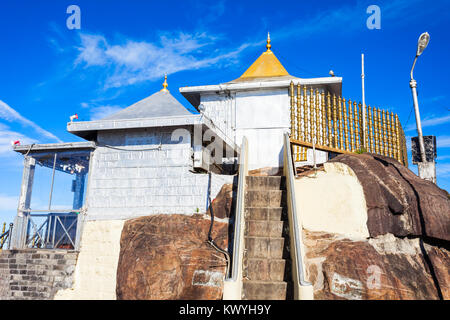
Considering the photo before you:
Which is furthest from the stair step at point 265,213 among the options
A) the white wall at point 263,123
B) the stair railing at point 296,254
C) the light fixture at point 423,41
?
the light fixture at point 423,41

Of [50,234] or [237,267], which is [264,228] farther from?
[50,234]

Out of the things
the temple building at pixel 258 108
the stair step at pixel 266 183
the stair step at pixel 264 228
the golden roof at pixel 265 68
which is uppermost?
the golden roof at pixel 265 68

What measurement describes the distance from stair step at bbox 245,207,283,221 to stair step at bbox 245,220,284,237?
0.25 metres

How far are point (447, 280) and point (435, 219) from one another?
1803 millimetres

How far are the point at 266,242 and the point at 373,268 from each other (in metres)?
2.77

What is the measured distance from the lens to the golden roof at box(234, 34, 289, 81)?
1812cm

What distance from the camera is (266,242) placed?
8.70 m

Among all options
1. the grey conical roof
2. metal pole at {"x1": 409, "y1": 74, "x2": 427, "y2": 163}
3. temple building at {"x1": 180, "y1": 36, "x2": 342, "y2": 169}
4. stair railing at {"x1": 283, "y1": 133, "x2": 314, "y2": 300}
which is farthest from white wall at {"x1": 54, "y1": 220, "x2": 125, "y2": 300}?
metal pole at {"x1": 409, "y1": 74, "x2": 427, "y2": 163}

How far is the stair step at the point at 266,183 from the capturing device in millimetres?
10656

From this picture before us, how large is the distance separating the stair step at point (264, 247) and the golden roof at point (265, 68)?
10.9 meters

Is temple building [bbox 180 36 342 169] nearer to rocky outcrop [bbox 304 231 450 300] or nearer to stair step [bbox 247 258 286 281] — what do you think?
rocky outcrop [bbox 304 231 450 300]

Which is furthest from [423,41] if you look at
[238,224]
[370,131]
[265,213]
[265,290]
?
[265,290]

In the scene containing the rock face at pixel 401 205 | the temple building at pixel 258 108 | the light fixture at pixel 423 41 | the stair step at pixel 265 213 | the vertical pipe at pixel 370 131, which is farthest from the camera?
the temple building at pixel 258 108

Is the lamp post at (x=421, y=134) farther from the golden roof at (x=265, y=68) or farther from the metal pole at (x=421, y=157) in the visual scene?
the golden roof at (x=265, y=68)
